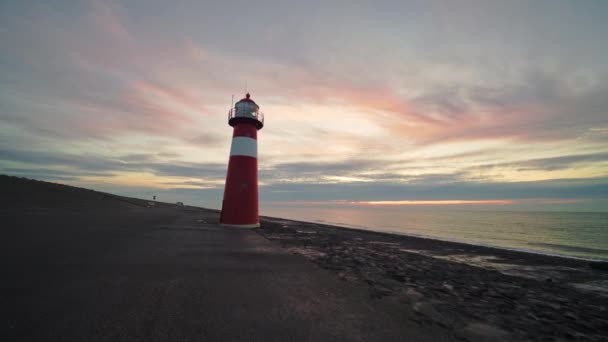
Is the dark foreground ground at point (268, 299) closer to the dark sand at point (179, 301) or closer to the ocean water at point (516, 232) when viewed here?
the dark sand at point (179, 301)

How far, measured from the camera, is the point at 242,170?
57.5 ft

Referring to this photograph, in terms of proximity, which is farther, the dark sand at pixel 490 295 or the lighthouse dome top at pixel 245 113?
the lighthouse dome top at pixel 245 113

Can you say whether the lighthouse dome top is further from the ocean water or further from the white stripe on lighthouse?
the ocean water

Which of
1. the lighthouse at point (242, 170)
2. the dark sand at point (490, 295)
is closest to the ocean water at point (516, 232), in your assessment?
the dark sand at point (490, 295)

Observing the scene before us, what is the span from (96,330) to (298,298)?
3.23 meters

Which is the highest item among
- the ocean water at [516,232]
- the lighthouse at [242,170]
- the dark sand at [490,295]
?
the lighthouse at [242,170]

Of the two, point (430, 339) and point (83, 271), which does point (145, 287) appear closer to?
point (83, 271)

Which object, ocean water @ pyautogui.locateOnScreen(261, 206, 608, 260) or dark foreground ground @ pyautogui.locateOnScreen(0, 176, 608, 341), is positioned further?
ocean water @ pyautogui.locateOnScreen(261, 206, 608, 260)

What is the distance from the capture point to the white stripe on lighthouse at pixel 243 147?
→ 1767 cm

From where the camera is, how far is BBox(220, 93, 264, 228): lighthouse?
1755cm

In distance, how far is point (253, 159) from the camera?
18.0 m

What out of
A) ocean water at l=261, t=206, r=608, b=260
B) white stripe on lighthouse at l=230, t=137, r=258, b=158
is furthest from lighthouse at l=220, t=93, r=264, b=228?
ocean water at l=261, t=206, r=608, b=260

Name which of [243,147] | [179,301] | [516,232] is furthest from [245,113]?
[516,232]

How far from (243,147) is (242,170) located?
1678 mm
